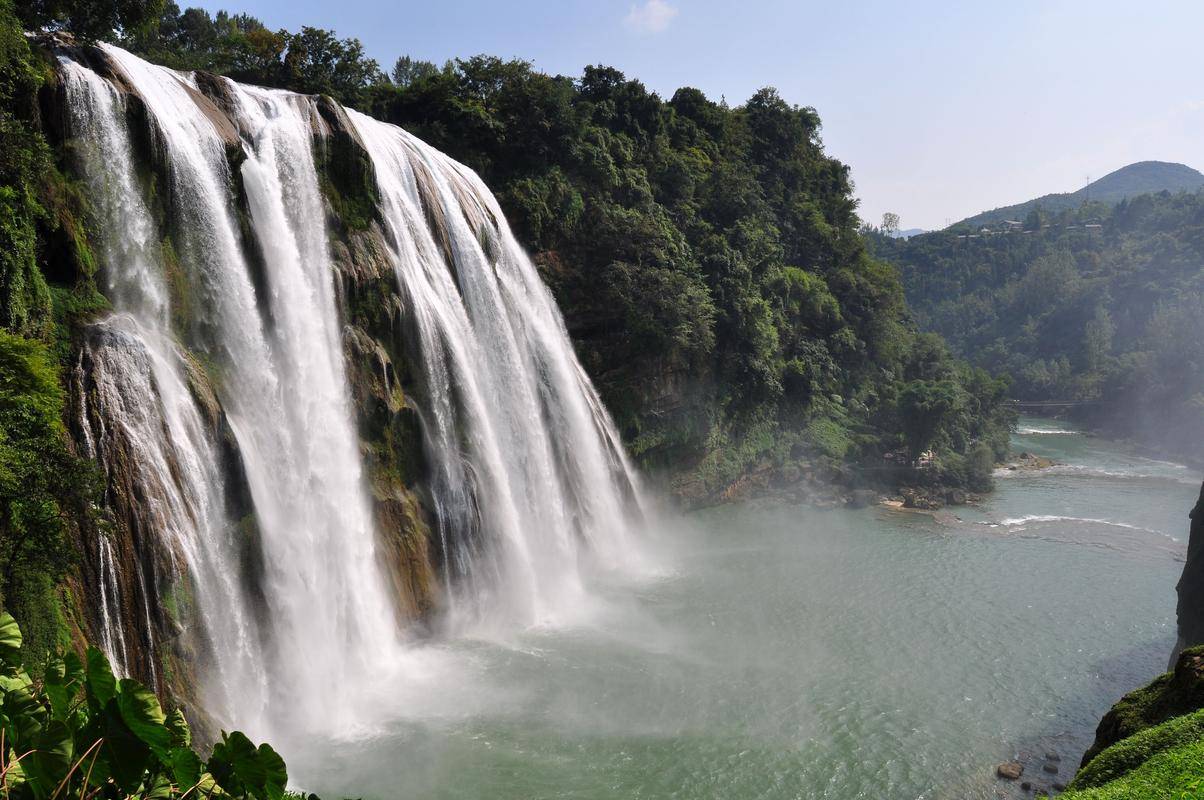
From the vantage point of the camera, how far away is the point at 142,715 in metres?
3.38

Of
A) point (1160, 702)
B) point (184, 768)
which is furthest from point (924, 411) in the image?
point (184, 768)

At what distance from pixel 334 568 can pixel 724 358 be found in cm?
1912

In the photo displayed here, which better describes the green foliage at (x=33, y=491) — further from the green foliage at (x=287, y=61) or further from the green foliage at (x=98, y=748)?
the green foliage at (x=287, y=61)

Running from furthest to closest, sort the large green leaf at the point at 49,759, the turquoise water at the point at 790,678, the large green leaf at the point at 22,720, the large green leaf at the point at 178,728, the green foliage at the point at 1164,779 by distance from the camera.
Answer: the turquoise water at the point at 790,678 → the green foliage at the point at 1164,779 → the large green leaf at the point at 178,728 → the large green leaf at the point at 22,720 → the large green leaf at the point at 49,759

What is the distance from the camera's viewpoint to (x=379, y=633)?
587 inches

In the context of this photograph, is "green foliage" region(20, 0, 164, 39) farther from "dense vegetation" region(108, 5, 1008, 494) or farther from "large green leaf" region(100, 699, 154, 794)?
"large green leaf" region(100, 699, 154, 794)

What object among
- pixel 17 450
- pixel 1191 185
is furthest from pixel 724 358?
pixel 1191 185

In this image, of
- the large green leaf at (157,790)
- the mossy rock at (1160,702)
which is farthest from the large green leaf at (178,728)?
the mossy rock at (1160,702)

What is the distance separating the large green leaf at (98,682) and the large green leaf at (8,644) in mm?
453

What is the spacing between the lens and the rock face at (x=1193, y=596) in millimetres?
14828

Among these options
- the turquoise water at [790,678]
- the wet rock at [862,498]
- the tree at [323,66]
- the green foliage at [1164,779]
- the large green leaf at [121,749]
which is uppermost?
the tree at [323,66]

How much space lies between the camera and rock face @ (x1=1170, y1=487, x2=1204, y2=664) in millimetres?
14828

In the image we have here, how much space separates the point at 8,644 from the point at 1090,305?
79.7m

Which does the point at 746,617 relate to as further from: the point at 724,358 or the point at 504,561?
the point at 724,358
